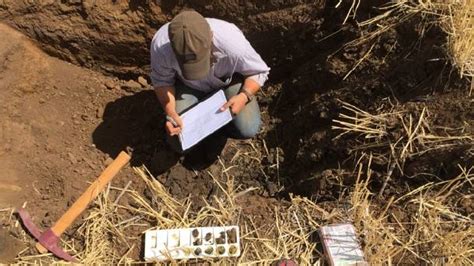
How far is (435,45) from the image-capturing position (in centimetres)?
284

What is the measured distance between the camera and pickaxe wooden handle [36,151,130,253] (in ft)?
10.4

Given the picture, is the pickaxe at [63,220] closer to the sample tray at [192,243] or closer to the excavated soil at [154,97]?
the excavated soil at [154,97]

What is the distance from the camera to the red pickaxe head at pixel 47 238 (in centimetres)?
309

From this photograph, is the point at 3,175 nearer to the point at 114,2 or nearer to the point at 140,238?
the point at 140,238

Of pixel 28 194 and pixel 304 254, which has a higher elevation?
pixel 28 194

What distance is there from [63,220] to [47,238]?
0.13 meters

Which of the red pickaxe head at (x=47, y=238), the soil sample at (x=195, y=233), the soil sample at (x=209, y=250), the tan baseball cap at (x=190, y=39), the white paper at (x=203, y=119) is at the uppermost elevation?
the tan baseball cap at (x=190, y=39)

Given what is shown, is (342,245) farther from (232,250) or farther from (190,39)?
(190,39)

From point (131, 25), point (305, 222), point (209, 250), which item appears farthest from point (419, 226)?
point (131, 25)

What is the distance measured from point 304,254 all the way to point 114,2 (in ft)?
6.67

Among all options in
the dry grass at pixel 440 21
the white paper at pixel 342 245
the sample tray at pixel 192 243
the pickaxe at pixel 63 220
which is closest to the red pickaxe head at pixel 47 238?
the pickaxe at pixel 63 220

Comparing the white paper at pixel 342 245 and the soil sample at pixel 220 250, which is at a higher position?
the soil sample at pixel 220 250

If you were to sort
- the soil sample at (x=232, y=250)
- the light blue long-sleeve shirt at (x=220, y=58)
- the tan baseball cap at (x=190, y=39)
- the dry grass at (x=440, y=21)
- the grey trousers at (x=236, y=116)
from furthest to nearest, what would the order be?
the grey trousers at (x=236, y=116), the soil sample at (x=232, y=250), the light blue long-sleeve shirt at (x=220, y=58), the dry grass at (x=440, y=21), the tan baseball cap at (x=190, y=39)

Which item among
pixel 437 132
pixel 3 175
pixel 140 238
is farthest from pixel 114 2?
pixel 437 132
